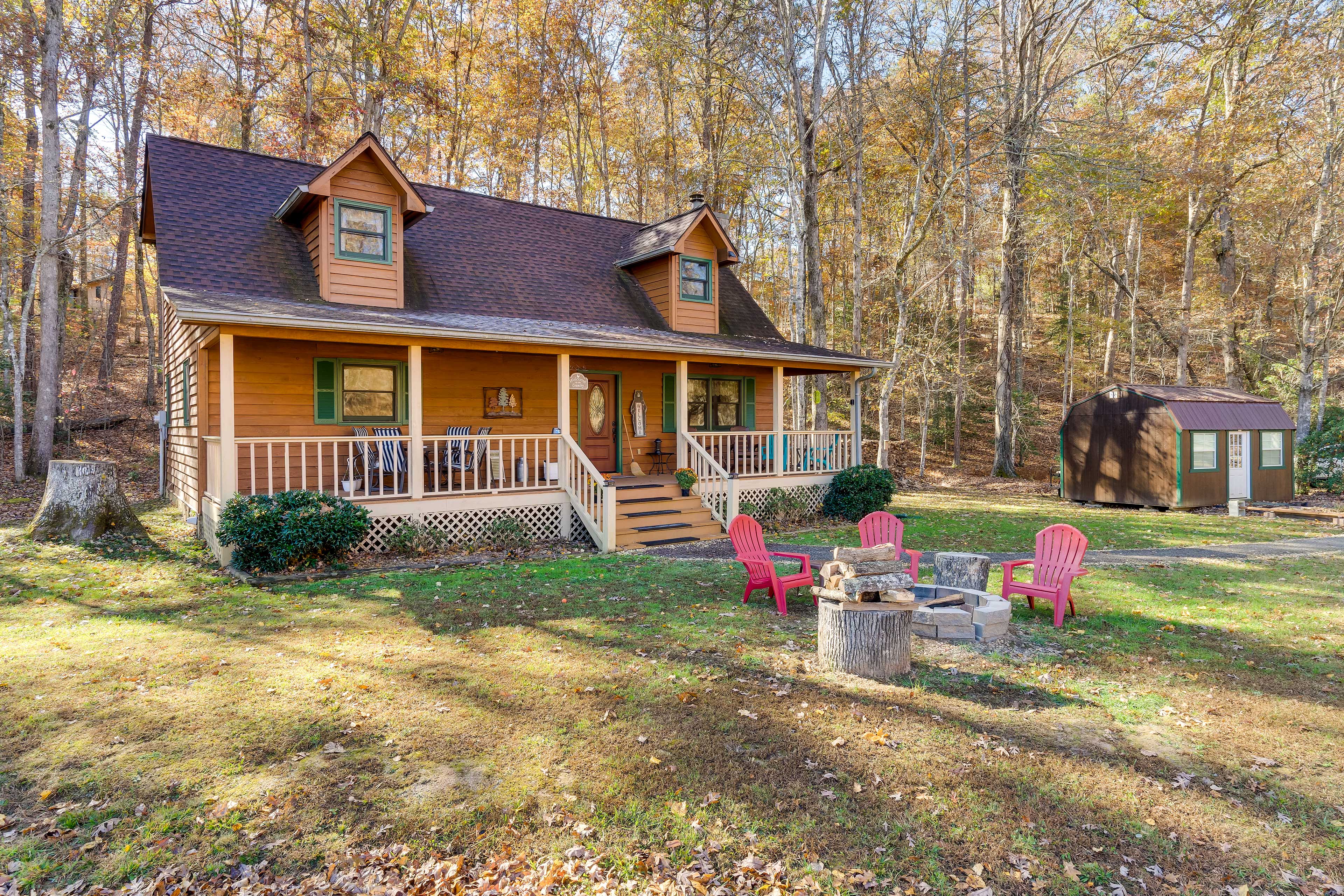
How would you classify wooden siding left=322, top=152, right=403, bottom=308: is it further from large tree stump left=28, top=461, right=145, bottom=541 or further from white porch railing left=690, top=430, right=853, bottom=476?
white porch railing left=690, top=430, right=853, bottom=476

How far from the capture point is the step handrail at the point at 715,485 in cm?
1227

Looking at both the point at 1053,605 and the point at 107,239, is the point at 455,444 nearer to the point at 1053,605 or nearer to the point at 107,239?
the point at 1053,605

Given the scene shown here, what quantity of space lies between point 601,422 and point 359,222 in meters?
5.80

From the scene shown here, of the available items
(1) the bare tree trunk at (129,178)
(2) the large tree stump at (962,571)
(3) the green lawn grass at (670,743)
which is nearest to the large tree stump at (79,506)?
(3) the green lawn grass at (670,743)

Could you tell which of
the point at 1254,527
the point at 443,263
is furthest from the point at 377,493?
the point at 1254,527

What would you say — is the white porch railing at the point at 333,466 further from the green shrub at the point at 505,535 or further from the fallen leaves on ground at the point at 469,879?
the fallen leaves on ground at the point at 469,879

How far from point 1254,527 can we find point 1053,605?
32.7 ft

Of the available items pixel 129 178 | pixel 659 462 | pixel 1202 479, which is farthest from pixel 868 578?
pixel 129 178

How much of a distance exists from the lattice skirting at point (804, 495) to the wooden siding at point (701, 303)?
13.2 feet

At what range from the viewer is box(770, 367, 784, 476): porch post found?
548 inches

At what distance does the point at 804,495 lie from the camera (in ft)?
46.6

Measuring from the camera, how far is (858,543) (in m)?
11.1

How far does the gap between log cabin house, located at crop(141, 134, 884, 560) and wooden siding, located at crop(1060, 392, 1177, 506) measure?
22.0 ft

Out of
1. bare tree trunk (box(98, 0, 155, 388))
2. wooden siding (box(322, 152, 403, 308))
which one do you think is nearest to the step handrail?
wooden siding (box(322, 152, 403, 308))
